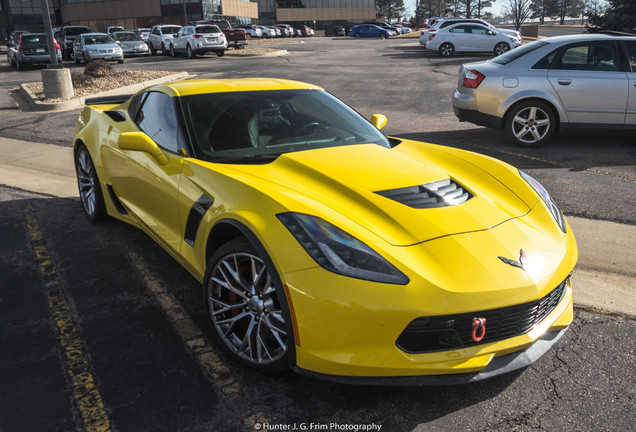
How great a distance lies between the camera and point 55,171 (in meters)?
7.52

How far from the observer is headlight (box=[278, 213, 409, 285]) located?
7.78ft

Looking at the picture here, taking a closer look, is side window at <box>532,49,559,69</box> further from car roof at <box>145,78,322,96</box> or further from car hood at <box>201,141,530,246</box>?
car hood at <box>201,141,530,246</box>

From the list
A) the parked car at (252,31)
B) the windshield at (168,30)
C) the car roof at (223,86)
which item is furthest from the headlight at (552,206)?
the parked car at (252,31)

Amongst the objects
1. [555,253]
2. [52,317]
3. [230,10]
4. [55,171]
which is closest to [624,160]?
[555,253]

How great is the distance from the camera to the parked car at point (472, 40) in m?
26.0

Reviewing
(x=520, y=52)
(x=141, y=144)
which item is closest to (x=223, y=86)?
(x=141, y=144)

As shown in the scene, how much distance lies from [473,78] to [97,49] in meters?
21.4

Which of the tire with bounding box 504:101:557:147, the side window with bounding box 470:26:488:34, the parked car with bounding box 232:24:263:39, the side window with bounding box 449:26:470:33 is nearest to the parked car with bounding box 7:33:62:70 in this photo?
the side window with bounding box 449:26:470:33

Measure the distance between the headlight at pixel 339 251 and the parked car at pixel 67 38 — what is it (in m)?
31.1

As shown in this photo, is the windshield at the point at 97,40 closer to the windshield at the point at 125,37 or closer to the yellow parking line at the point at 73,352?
the windshield at the point at 125,37

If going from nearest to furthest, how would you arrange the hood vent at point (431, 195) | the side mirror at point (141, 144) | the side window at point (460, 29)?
the hood vent at point (431, 195) < the side mirror at point (141, 144) < the side window at point (460, 29)

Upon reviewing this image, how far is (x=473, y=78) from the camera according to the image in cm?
838

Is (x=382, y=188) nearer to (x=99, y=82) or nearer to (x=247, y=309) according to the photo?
(x=247, y=309)

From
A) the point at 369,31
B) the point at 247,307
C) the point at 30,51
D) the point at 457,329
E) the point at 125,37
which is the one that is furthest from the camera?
the point at 369,31
